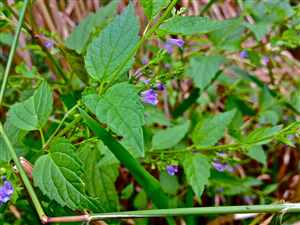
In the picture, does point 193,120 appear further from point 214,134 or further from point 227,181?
point 214,134

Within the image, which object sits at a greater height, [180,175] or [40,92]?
[40,92]

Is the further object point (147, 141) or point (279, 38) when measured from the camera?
point (279, 38)

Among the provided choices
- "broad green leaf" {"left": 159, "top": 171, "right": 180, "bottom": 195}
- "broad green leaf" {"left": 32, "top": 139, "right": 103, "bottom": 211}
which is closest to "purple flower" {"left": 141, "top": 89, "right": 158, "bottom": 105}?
"broad green leaf" {"left": 32, "top": 139, "right": 103, "bottom": 211}

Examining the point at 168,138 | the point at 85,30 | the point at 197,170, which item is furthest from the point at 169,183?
the point at 85,30

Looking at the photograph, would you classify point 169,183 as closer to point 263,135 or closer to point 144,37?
point 263,135

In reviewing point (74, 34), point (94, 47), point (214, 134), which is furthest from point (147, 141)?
point (94, 47)

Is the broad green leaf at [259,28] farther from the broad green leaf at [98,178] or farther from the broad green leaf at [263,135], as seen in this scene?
the broad green leaf at [98,178]

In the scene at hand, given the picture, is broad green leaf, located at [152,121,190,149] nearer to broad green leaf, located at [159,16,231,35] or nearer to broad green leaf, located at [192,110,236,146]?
broad green leaf, located at [192,110,236,146]
